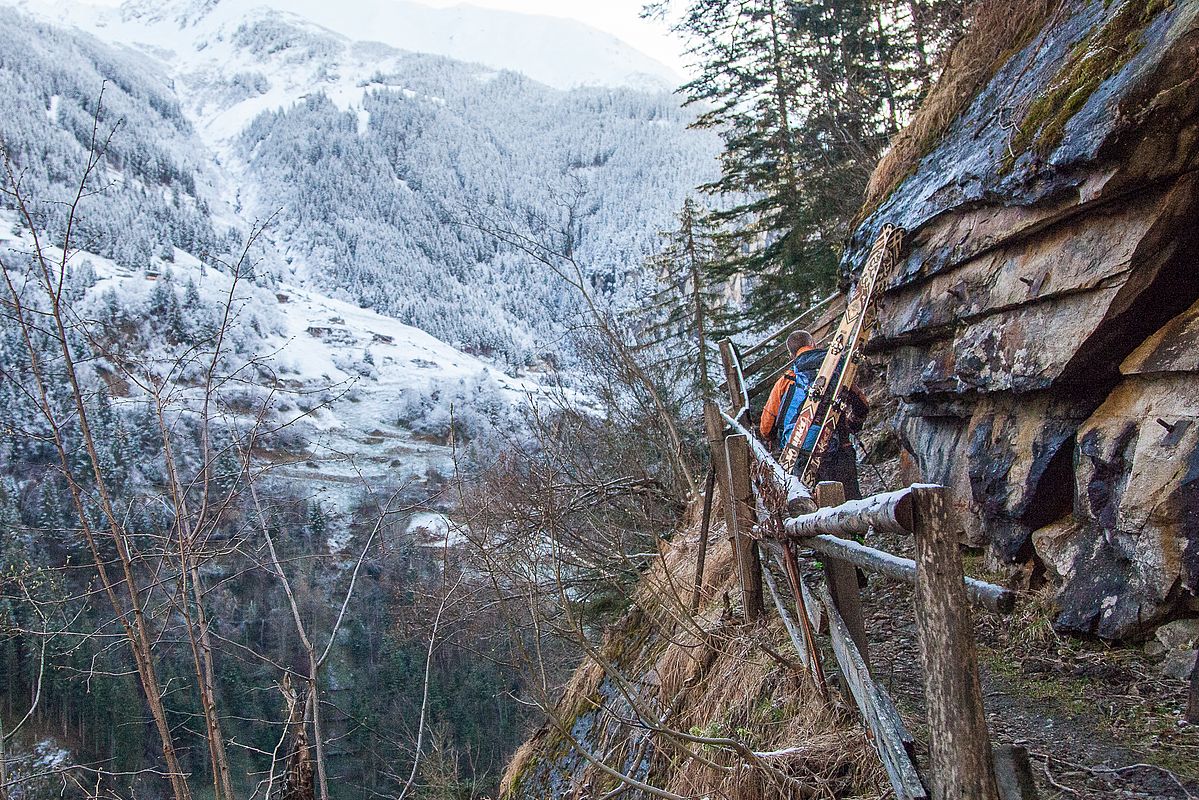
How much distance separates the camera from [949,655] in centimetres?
157

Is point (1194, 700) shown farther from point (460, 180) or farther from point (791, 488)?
point (460, 180)

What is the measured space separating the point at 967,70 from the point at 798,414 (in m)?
3.34

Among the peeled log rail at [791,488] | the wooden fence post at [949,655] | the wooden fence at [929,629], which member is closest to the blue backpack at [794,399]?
the peeled log rail at [791,488]

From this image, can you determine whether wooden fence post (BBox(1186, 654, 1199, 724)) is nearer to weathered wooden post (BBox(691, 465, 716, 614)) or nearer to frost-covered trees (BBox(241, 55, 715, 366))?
weathered wooden post (BBox(691, 465, 716, 614))

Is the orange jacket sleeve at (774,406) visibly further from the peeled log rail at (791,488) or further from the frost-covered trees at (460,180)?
the frost-covered trees at (460,180)

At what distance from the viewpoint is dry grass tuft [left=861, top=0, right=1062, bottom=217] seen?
18.5 ft

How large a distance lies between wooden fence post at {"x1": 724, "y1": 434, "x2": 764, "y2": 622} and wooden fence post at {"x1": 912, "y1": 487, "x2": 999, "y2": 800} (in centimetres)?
245

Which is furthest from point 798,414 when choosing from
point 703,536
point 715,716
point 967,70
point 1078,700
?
point 967,70

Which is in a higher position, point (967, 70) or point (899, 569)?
point (967, 70)

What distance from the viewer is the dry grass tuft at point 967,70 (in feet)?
18.5

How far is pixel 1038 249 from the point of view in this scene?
423cm

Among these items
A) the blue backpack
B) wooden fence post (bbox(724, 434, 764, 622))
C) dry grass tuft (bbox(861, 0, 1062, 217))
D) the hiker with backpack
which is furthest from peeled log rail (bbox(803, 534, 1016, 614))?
dry grass tuft (bbox(861, 0, 1062, 217))

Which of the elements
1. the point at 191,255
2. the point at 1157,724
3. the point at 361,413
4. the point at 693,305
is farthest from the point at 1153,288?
the point at 191,255

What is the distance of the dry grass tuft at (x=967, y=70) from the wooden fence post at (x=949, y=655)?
17.7ft
